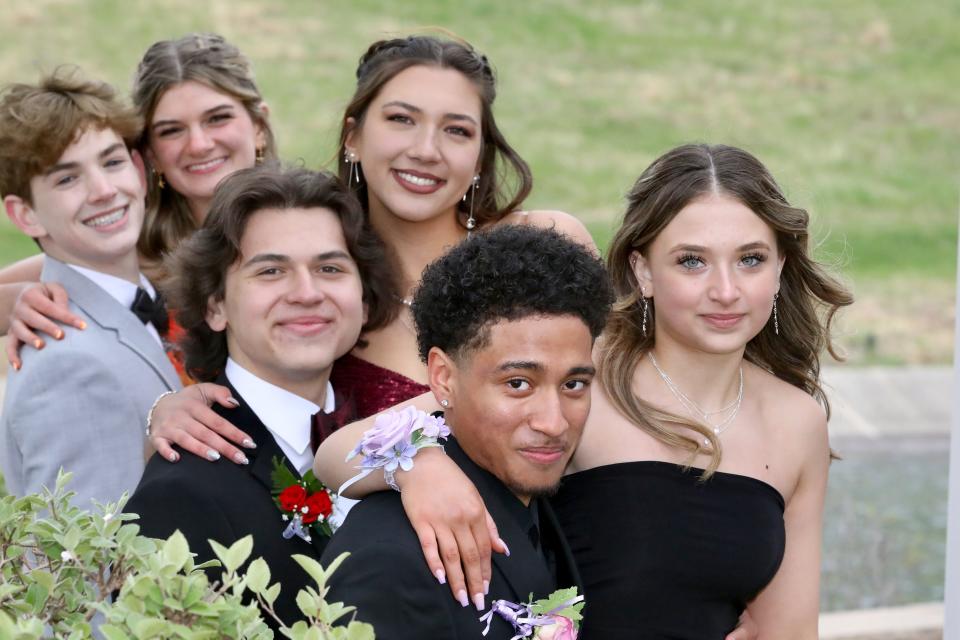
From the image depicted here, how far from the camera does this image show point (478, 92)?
4.77 metres

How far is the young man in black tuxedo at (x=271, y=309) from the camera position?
3625 millimetres

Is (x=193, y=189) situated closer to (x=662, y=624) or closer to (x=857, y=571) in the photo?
(x=662, y=624)

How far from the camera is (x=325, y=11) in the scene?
24578 mm

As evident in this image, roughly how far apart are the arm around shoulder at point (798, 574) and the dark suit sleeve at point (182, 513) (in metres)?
1.48

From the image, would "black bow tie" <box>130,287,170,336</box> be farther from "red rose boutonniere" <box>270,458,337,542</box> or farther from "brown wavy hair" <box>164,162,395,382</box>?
"red rose boutonniere" <box>270,458,337,542</box>

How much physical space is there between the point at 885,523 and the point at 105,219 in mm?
7370

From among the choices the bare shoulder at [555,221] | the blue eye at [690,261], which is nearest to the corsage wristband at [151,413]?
the bare shoulder at [555,221]

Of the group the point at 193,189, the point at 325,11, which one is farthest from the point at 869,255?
the point at 193,189

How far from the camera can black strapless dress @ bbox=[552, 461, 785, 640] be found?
140 inches

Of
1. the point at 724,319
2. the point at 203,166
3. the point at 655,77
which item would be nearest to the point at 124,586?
the point at 724,319

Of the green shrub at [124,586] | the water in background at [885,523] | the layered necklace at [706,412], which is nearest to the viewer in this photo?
the green shrub at [124,586]

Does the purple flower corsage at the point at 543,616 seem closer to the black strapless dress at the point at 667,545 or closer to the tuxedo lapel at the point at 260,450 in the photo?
the black strapless dress at the point at 667,545

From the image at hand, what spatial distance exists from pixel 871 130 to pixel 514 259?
65.5 feet

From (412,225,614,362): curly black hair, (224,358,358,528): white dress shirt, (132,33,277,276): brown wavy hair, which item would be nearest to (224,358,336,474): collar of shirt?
(224,358,358,528): white dress shirt
